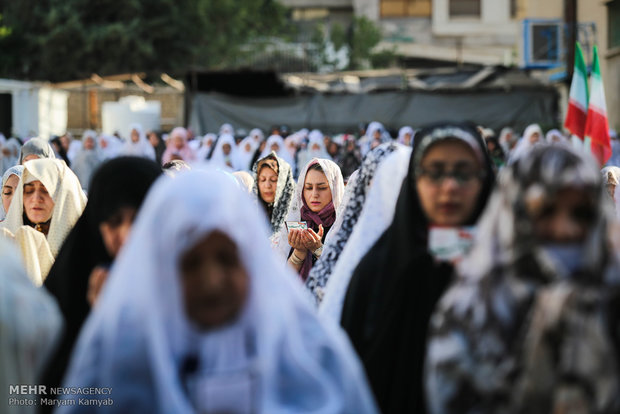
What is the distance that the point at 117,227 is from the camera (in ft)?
9.98

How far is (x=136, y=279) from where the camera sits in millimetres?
2275

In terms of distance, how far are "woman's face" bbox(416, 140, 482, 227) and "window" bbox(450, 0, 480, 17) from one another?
144 ft

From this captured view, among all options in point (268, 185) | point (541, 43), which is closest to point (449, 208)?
point (268, 185)

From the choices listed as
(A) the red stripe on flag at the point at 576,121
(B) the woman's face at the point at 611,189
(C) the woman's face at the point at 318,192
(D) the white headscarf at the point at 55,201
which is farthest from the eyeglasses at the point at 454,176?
(A) the red stripe on flag at the point at 576,121

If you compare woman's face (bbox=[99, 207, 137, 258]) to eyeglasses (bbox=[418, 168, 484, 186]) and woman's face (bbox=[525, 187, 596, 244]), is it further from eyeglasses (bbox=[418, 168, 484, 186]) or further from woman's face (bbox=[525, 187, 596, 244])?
woman's face (bbox=[525, 187, 596, 244])

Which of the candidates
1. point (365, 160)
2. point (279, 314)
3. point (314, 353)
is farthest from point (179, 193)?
point (365, 160)

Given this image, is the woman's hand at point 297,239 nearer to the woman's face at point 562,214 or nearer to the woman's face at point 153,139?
the woman's face at point 562,214

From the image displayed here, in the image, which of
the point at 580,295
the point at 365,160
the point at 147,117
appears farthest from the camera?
the point at 147,117

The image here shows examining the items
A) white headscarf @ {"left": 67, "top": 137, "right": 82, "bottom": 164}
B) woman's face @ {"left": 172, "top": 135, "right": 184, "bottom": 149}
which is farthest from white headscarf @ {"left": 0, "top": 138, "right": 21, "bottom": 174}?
woman's face @ {"left": 172, "top": 135, "right": 184, "bottom": 149}

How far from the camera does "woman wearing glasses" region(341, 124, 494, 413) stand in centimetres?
306

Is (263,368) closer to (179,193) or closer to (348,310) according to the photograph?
(179,193)

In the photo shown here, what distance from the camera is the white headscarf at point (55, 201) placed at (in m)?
4.71

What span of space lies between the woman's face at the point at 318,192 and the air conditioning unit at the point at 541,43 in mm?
18072

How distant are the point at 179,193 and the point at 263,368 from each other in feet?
1.48
